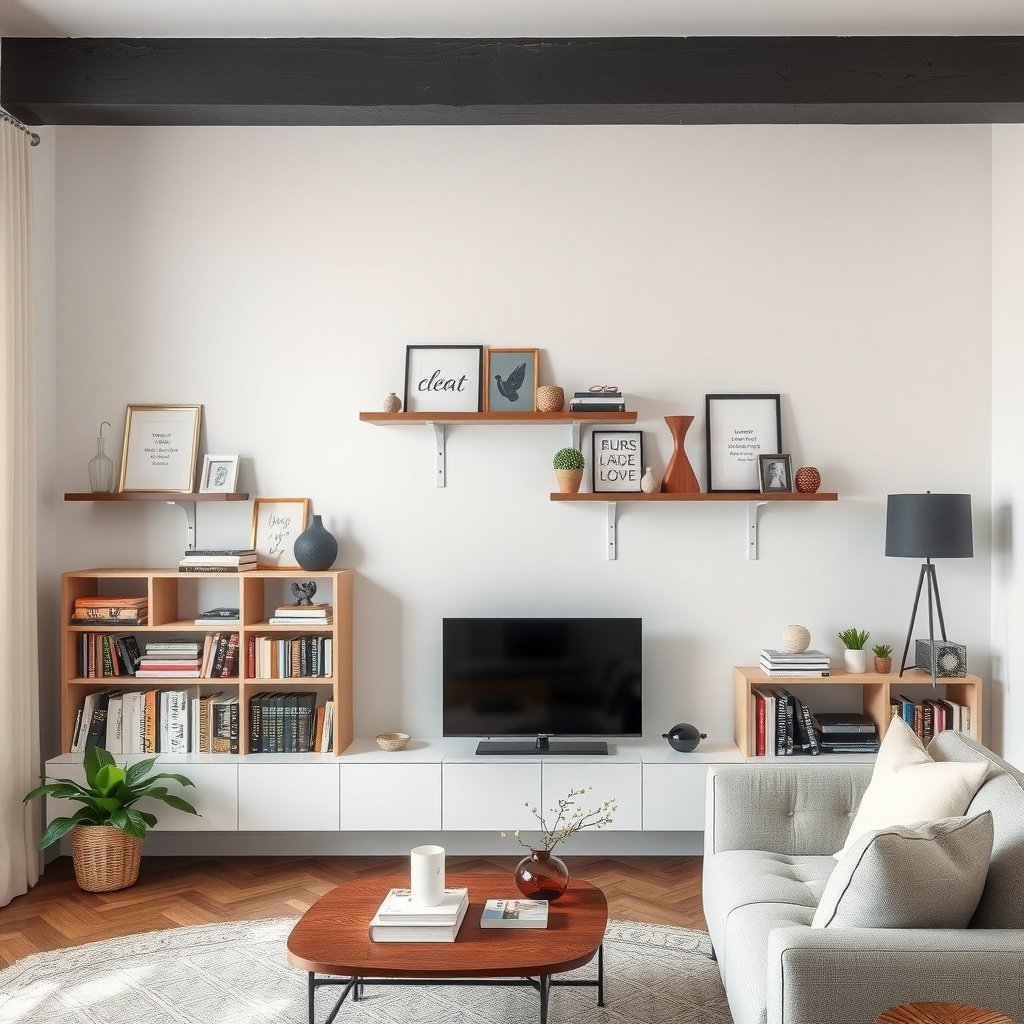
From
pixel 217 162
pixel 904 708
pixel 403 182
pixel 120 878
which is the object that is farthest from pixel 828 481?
pixel 120 878

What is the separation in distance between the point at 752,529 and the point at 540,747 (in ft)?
4.14

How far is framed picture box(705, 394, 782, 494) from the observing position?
13.1 ft

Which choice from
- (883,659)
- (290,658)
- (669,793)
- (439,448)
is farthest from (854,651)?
(290,658)

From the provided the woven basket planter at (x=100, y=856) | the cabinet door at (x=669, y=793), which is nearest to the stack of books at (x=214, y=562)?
the woven basket planter at (x=100, y=856)

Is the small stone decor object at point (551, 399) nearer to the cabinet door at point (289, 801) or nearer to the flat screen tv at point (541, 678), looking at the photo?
the flat screen tv at point (541, 678)

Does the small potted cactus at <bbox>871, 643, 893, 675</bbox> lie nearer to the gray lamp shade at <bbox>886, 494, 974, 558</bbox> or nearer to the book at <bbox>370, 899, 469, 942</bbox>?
the gray lamp shade at <bbox>886, 494, 974, 558</bbox>

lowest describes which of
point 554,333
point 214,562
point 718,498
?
point 214,562

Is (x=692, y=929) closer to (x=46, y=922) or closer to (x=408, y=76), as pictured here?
(x=46, y=922)

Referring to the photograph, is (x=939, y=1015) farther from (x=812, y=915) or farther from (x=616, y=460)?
(x=616, y=460)

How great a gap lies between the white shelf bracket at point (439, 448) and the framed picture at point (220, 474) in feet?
2.75

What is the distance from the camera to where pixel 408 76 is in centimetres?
340

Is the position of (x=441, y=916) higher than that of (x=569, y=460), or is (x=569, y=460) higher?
(x=569, y=460)

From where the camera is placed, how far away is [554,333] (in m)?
4.02

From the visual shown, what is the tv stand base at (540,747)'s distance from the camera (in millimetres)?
3773
